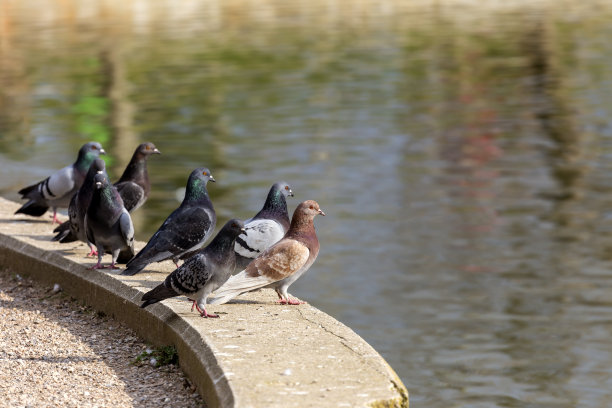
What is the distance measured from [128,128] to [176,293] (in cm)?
1606

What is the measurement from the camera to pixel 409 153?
18312mm

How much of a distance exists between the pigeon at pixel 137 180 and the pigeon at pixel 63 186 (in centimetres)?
51

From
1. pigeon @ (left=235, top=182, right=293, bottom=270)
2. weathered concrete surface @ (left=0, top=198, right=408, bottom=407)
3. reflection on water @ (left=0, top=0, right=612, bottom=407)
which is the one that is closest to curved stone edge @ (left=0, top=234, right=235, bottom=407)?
weathered concrete surface @ (left=0, top=198, right=408, bottom=407)

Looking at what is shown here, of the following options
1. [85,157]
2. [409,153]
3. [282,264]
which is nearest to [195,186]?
[282,264]

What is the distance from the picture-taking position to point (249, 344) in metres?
5.71

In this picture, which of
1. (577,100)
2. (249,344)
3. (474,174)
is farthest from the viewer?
(577,100)

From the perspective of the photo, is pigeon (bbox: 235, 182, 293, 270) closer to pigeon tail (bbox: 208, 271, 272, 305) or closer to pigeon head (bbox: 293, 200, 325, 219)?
pigeon head (bbox: 293, 200, 325, 219)

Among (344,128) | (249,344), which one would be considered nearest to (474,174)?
(344,128)

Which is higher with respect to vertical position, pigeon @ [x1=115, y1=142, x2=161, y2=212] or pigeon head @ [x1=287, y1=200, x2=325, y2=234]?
pigeon head @ [x1=287, y1=200, x2=325, y2=234]

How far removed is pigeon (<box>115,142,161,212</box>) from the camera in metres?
8.56

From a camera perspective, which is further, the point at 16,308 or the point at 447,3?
the point at 447,3

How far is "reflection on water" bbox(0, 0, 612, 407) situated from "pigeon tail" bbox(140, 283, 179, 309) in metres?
3.19

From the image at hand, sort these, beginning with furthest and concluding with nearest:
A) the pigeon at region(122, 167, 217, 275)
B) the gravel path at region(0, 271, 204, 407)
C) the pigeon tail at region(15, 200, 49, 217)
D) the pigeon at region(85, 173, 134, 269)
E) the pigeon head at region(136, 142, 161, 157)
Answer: the pigeon tail at region(15, 200, 49, 217), the pigeon head at region(136, 142, 161, 157), the pigeon at region(85, 173, 134, 269), the pigeon at region(122, 167, 217, 275), the gravel path at region(0, 271, 204, 407)

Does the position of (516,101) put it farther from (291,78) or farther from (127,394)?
(127,394)
